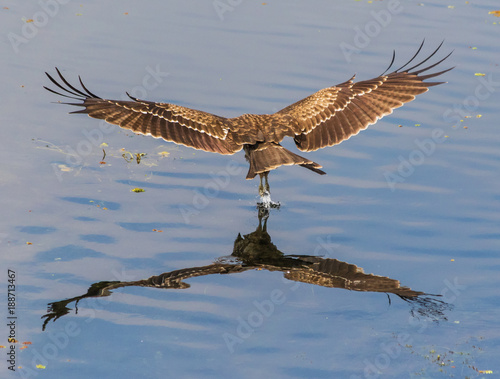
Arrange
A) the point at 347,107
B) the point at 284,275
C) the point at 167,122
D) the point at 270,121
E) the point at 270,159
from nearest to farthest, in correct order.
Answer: the point at 284,275 < the point at 270,159 < the point at 167,122 < the point at 270,121 < the point at 347,107

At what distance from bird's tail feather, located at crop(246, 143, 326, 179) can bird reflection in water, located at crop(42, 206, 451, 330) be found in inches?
31.8

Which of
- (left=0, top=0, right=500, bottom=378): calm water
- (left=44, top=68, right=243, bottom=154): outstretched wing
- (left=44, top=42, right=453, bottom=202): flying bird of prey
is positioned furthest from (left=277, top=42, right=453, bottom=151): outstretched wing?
(left=44, top=68, right=243, bottom=154): outstretched wing

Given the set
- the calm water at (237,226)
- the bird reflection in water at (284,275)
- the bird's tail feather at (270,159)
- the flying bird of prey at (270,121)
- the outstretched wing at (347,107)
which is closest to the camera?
the calm water at (237,226)

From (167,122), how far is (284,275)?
258 cm

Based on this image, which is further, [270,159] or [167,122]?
[167,122]

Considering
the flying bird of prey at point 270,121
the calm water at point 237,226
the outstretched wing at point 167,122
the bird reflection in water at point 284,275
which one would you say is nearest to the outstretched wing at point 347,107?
the flying bird of prey at point 270,121

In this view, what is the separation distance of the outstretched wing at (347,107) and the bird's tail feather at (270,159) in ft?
2.60

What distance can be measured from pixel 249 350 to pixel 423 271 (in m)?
2.45

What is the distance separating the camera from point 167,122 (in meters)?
9.63

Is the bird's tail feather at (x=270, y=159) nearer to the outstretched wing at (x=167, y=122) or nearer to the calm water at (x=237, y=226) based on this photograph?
the outstretched wing at (x=167, y=122)

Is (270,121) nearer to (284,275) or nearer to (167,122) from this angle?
(167,122)

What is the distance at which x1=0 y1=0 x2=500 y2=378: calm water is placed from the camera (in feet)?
22.7

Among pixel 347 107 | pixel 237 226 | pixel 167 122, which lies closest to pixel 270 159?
pixel 237 226

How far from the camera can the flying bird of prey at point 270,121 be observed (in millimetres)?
9320
